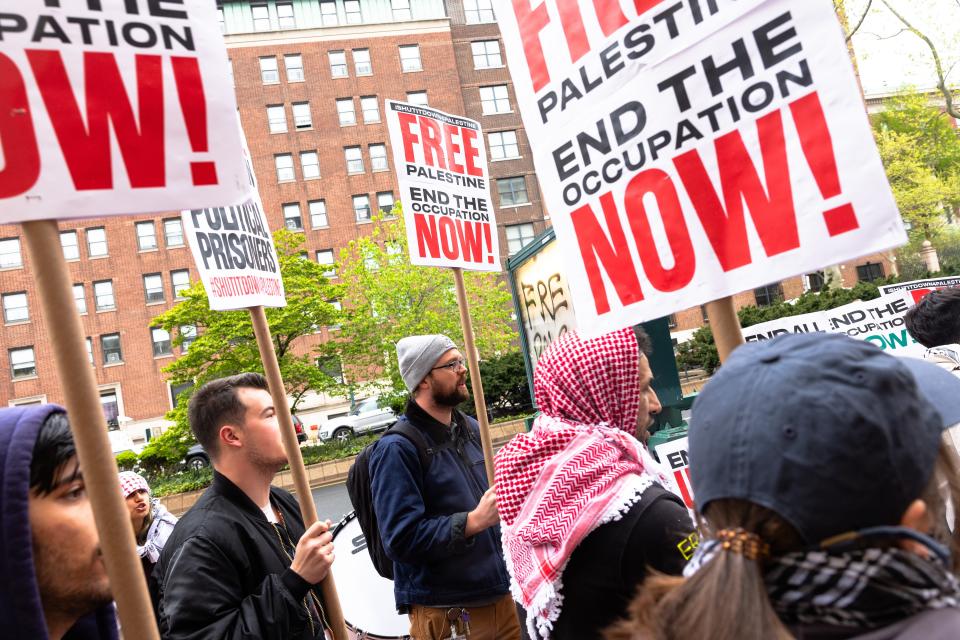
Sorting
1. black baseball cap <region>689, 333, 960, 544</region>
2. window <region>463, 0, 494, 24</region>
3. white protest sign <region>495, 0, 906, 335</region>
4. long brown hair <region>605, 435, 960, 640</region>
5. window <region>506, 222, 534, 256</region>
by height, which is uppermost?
window <region>463, 0, 494, 24</region>

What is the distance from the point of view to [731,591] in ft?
3.34

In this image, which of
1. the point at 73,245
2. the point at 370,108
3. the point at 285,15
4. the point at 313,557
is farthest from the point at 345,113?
the point at 313,557

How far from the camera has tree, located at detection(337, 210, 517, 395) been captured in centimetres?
2783

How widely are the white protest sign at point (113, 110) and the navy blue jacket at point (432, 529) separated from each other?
2.01 meters

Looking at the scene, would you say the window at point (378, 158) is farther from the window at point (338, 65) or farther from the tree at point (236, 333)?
the tree at point (236, 333)

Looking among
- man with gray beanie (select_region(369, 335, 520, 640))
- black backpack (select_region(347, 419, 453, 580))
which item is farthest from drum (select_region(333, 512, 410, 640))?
man with gray beanie (select_region(369, 335, 520, 640))

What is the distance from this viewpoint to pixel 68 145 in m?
1.51

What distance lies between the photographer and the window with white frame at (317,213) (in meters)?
39.3

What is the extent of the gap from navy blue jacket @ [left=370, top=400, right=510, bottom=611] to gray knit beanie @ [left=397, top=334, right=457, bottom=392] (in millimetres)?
353

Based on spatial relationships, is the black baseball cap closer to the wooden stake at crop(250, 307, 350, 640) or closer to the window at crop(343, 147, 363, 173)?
the wooden stake at crop(250, 307, 350, 640)

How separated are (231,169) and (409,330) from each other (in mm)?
26080

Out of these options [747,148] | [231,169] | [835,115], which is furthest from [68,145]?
[835,115]

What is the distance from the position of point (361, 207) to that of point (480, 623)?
37637 mm

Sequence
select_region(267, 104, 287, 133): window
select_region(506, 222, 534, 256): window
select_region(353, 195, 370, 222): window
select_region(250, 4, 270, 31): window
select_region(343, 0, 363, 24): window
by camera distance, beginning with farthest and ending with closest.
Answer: select_region(343, 0, 363, 24): window
select_region(506, 222, 534, 256): window
select_region(250, 4, 270, 31): window
select_region(353, 195, 370, 222): window
select_region(267, 104, 287, 133): window
